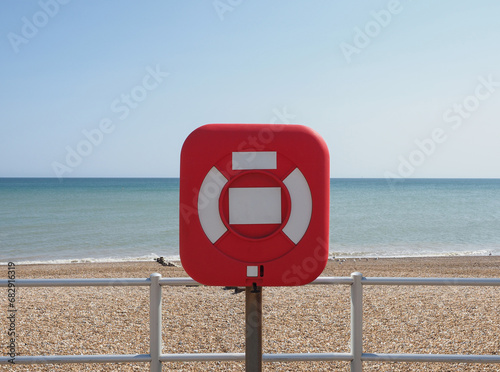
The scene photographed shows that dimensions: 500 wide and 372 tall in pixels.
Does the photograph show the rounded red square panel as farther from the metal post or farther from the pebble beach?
the pebble beach

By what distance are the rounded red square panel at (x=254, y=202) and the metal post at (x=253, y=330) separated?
0.11 m

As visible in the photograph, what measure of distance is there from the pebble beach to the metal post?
2.66m

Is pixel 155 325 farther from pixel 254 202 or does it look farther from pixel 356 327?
pixel 254 202

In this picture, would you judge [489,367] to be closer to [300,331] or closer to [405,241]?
[300,331]

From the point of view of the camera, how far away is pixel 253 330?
1.58 meters

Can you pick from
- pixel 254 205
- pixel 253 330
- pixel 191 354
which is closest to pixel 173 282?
pixel 191 354

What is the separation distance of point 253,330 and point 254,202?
48 cm

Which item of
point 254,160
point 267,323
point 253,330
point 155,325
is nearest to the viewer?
point 254,160

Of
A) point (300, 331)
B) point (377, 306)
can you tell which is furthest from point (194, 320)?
point (377, 306)

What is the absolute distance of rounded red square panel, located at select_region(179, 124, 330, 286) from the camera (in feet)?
4.83

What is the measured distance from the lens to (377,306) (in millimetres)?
6590

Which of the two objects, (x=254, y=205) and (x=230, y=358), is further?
(x=230, y=358)

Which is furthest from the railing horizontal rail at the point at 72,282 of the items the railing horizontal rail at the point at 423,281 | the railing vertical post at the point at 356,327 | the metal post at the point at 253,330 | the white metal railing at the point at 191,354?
the railing horizontal rail at the point at 423,281

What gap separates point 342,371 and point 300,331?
1286mm
